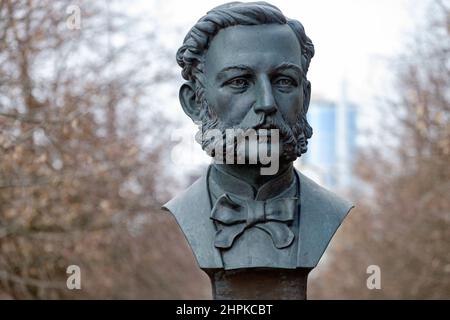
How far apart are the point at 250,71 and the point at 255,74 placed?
1.6 inches

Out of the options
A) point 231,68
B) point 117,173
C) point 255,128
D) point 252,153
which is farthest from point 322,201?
point 117,173

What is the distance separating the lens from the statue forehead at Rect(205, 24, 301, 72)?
734cm

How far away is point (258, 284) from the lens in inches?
298

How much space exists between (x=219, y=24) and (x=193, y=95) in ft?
2.03

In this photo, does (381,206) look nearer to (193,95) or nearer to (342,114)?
(193,95)

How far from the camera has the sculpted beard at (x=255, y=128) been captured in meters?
7.29

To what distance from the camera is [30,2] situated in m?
12.4

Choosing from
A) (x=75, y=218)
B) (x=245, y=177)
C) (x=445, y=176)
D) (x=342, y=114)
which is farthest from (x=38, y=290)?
(x=342, y=114)

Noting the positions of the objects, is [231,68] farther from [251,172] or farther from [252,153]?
[251,172]

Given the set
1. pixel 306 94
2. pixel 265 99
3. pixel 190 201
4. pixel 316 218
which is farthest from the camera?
pixel 306 94

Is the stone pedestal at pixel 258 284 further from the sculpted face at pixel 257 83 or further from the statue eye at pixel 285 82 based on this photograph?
the statue eye at pixel 285 82

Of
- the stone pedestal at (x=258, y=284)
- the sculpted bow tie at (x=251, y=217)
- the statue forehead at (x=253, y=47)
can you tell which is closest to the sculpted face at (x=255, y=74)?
the statue forehead at (x=253, y=47)

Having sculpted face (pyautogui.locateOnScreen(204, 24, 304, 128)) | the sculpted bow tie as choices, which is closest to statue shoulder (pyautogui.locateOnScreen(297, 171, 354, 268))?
the sculpted bow tie

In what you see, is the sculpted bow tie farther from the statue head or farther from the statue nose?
the statue nose
